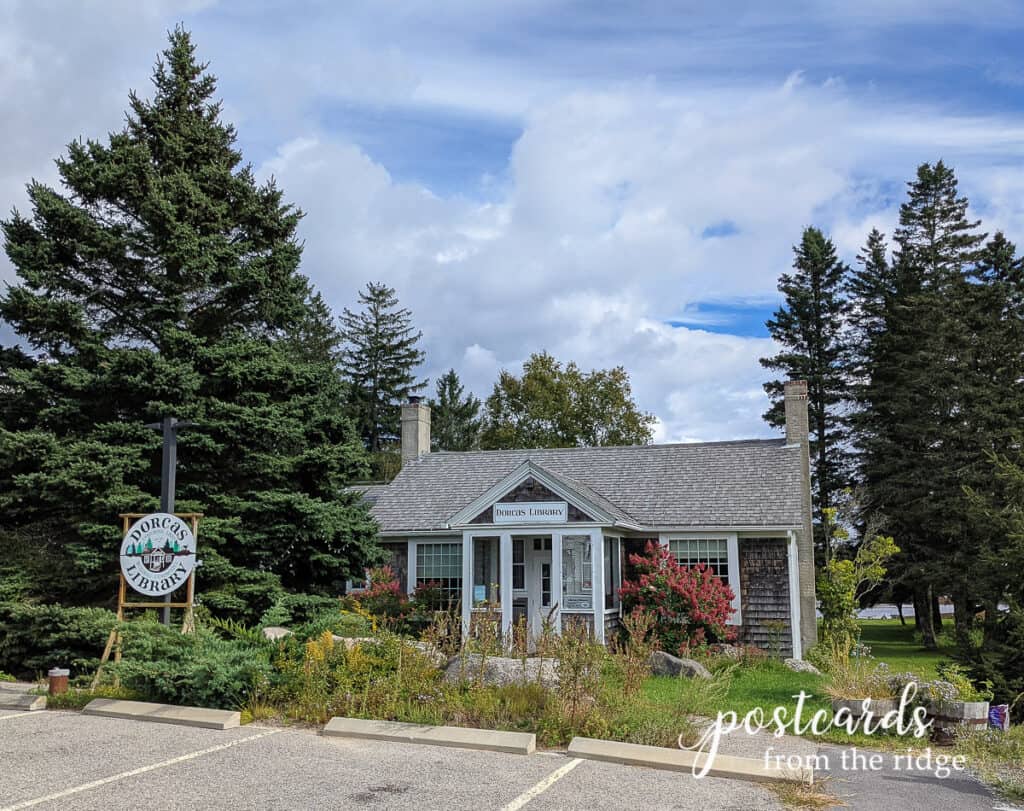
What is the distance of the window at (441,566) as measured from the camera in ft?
67.1

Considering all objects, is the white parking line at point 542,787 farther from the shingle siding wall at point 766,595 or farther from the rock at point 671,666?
the shingle siding wall at point 766,595

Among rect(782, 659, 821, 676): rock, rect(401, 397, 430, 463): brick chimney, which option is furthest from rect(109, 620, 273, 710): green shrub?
rect(401, 397, 430, 463): brick chimney

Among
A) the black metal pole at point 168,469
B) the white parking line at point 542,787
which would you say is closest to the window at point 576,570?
the black metal pole at point 168,469

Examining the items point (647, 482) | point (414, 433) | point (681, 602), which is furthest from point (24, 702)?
point (414, 433)

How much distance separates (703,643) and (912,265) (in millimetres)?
24648

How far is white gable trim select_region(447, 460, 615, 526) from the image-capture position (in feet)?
58.3

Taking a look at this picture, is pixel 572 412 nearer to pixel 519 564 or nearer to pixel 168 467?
pixel 519 564

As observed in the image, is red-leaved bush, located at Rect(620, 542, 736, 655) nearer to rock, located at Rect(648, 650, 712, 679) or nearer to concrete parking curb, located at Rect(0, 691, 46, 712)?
rock, located at Rect(648, 650, 712, 679)

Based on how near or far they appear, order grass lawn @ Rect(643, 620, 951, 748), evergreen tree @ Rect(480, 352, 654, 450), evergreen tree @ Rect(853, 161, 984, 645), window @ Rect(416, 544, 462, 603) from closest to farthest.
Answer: grass lawn @ Rect(643, 620, 951, 748) → window @ Rect(416, 544, 462, 603) → evergreen tree @ Rect(853, 161, 984, 645) → evergreen tree @ Rect(480, 352, 654, 450)

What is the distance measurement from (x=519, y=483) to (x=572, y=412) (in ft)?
76.3

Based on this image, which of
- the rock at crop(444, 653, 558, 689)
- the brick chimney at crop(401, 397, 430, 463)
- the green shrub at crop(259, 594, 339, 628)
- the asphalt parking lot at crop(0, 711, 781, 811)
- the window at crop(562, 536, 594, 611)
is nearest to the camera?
the asphalt parking lot at crop(0, 711, 781, 811)

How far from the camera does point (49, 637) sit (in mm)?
13242

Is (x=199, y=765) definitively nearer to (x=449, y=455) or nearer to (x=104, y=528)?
(x=104, y=528)

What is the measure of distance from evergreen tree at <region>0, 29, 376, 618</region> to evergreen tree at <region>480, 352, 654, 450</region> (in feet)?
78.6
